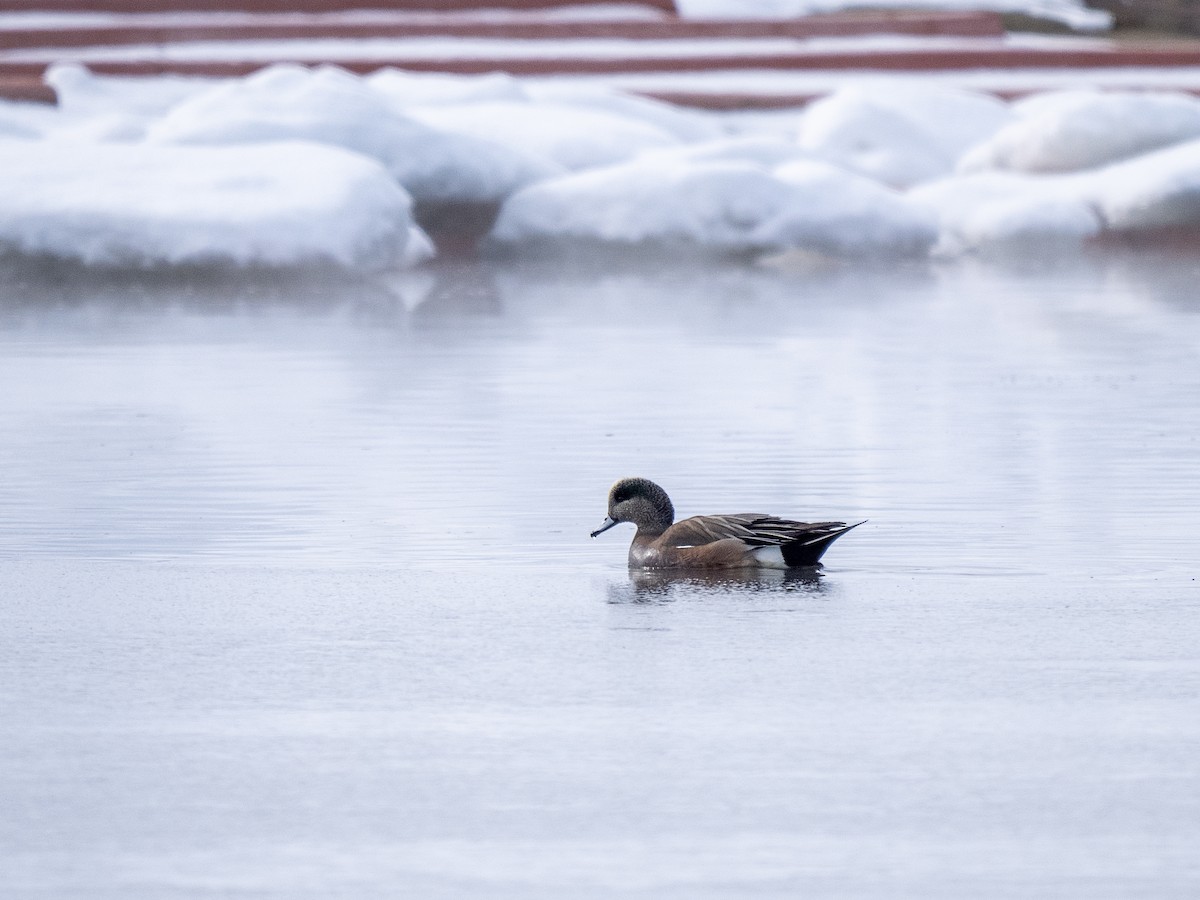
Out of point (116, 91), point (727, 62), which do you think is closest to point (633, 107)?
point (727, 62)

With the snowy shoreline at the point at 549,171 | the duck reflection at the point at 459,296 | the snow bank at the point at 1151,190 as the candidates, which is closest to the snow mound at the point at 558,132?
the snowy shoreline at the point at 549,171

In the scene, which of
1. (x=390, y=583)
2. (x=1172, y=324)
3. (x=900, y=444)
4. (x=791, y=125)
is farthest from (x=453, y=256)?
(x=390, y=583)

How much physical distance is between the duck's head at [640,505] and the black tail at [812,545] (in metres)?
0.43

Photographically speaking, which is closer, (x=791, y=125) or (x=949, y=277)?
(x=949, y=277)

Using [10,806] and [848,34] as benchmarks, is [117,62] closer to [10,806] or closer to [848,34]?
[848,34]

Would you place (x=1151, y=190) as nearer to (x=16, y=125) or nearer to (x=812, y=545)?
(x=16, y=125)

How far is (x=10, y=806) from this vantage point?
4621 mm

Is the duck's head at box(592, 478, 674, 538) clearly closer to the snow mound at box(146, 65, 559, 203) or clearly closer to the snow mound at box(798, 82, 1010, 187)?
the snow mound at box(146, 65, 559, 203)

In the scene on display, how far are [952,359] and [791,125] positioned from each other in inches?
515

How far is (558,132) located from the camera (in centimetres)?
2336

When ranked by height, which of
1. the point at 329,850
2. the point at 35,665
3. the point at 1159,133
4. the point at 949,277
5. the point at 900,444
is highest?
the point at 1159,133

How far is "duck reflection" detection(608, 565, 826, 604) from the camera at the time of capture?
22.1 feet

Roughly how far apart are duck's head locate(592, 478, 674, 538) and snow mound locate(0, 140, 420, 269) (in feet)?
37.7

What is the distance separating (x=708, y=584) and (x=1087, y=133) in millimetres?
17858
